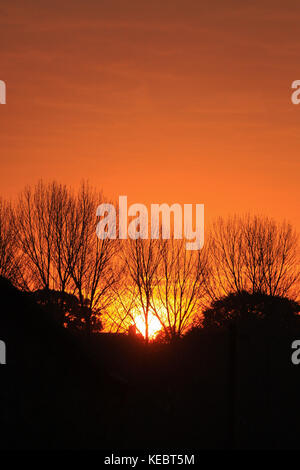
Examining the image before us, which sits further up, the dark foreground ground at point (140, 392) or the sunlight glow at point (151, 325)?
the sunlight glow at point (151, 325)

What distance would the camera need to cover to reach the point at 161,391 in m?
19.1

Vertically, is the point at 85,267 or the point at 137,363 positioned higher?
the point at 85,267

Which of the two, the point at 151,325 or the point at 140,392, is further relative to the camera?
the point at 151,325

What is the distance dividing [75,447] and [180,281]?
24577mm

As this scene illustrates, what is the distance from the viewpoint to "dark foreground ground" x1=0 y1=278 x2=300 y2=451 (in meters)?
11.6

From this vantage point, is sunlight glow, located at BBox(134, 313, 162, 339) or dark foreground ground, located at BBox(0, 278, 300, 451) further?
sunlight glow, located at BBox(134, 313, 162, 339)

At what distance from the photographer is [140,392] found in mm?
18656

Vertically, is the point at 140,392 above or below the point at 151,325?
below

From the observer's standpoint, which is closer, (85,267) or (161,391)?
(161,391)

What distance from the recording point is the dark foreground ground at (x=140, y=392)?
38.1 ft

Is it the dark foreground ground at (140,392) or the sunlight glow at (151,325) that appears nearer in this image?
the dark foreground ground at (140,392)

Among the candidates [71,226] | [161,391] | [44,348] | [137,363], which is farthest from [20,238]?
[44,348]
